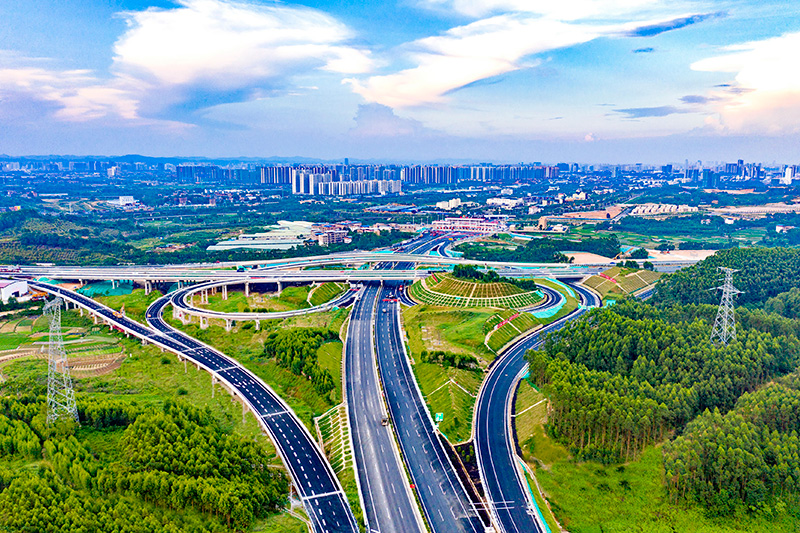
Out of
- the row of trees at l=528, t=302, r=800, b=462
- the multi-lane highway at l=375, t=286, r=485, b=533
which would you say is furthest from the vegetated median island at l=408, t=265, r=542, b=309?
the row of trees at l=528, t=302, r=800, b=462

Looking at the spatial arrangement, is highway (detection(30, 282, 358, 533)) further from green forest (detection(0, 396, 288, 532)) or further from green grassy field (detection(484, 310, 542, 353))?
green grassy field (detection(484, 310, 542, 353))

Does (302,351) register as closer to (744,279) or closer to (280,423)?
(280,423)

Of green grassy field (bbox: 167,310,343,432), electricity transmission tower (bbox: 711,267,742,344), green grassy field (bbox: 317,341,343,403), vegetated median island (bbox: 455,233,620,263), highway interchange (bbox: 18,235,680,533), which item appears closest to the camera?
highway interchange (bbox: 18,235,680,533)

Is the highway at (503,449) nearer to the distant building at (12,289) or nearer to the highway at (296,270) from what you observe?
the highway at (296,270)

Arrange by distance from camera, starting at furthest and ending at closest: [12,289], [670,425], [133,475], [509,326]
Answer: [12,289] < [509,326] < [670,425] < [133,475]

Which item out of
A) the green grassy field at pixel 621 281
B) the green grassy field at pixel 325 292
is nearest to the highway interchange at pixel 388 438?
the green grassy field at pixel 325 292

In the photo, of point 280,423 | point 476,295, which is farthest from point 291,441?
point 476,295
